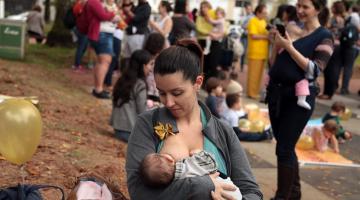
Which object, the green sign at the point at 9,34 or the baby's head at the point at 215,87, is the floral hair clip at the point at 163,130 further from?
the green sign at the point at 9,34

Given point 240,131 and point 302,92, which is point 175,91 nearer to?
point 302,92

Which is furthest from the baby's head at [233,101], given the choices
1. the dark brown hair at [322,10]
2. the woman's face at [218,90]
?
the dark brown hair at [322,10]

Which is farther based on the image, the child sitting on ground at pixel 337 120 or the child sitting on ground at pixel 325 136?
the child sitting on ground at pixel 337 120

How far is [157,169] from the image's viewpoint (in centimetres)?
243

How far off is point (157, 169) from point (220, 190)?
31 centimetres

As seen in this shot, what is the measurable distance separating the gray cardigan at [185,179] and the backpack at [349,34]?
929cm

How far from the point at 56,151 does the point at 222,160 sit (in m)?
2.84

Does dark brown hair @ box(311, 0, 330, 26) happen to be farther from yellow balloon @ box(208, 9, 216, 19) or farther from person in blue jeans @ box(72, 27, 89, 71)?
person in blue jeans @ box(72, 27, 89, 71)

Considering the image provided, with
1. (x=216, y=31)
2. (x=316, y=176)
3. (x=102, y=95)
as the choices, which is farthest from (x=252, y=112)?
(x=216, y=31)

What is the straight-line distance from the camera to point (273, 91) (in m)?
4.50

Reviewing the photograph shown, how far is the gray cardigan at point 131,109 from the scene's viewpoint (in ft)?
20.8

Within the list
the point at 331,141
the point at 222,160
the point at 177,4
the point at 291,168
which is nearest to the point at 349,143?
the point at 331,141

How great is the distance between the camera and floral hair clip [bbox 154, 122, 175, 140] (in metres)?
2.61

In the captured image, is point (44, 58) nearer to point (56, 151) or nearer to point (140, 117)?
point (56, 151)
